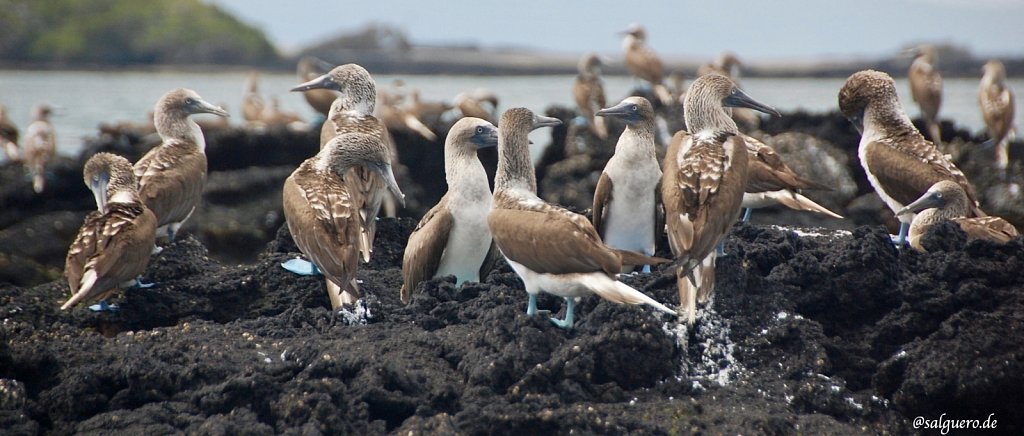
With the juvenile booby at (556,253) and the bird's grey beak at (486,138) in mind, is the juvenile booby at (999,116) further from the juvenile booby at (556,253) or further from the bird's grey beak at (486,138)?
the juvenile booby at (556,253)

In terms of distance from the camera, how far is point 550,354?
6.02 metres

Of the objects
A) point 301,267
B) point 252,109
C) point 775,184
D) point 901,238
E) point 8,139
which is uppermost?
point 775,184

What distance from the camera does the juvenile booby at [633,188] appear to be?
25.5 ft

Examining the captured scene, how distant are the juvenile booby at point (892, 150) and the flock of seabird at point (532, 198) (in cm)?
1

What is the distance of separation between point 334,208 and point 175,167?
2417 millimetres

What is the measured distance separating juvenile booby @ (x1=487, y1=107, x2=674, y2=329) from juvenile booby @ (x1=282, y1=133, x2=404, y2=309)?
3.37 ft

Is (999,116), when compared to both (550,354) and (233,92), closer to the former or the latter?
(550,354)

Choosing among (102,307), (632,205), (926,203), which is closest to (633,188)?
(632,205)

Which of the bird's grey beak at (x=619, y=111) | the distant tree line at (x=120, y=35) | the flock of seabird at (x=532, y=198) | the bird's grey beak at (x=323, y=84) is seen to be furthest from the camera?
the distant tree line at (x=120, y=35)

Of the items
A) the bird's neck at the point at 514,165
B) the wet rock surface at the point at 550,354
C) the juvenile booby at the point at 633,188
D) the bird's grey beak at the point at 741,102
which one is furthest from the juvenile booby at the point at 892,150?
the bird's neck at the point at 514,165

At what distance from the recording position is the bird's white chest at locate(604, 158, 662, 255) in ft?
25.6

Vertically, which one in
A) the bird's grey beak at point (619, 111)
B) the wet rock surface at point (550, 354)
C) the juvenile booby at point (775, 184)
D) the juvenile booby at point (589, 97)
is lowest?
the juvenile booby at point (589, 97)

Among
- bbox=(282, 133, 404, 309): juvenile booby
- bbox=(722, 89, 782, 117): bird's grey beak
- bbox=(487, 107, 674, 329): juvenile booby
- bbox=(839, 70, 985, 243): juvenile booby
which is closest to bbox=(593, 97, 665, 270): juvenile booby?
bbox=(722, 89, 782, 117): bird's grey beak

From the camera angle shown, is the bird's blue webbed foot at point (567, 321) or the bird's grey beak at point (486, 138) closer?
the bird's blue webbed foot at point (567, 321)
